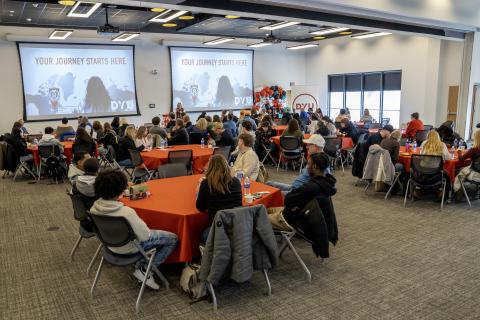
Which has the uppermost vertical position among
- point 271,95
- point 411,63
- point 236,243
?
point 411,63

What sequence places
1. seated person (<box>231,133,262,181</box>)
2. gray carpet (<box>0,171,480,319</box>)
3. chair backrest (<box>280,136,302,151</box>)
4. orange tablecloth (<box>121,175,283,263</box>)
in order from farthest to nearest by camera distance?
chair backrest (<box>280,136,302,151</box>), seated person (<box>231,133,262,181</box>), orange tablecloth (<box>121,175,283,263</box>), gray carpet (<box>0,171,480,319</box>)

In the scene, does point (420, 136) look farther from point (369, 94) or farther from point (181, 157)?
point (369, 94)

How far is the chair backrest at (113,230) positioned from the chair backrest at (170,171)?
1979 millimetres

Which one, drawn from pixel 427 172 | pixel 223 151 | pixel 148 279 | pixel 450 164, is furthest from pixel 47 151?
pixel 450 164

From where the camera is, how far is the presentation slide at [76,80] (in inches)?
449

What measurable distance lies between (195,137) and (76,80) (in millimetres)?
5985

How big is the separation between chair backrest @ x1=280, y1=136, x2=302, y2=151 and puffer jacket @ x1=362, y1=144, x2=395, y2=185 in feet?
6.79

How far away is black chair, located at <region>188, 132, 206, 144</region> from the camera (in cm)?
820

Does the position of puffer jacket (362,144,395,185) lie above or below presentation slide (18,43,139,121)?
below

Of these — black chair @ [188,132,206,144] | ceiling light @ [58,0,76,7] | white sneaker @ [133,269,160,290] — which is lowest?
white sneaker @ [133,269,160,290]

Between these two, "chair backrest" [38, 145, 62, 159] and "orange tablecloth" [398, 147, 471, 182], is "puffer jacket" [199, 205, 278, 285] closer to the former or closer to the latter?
"orange tablecloth" [398, 147, 471, 182]

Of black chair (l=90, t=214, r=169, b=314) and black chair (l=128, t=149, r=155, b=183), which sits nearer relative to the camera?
black chair (l=90, t=214, r=169, b=314)

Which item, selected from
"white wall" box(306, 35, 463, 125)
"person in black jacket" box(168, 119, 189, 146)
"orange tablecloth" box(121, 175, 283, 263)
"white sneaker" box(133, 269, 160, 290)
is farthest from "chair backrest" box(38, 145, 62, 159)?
"white wall" box(306, 35, 463, 125)

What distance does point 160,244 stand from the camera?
10.7 ft
